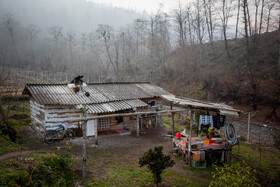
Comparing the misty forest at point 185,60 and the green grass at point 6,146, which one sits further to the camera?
the misty forest at point 185,60

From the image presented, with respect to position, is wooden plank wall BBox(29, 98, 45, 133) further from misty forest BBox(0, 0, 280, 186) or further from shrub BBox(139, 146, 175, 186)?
shrub BBox(139, 146, 175, 186)

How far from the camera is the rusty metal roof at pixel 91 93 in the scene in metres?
12.8

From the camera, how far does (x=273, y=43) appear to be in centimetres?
2605

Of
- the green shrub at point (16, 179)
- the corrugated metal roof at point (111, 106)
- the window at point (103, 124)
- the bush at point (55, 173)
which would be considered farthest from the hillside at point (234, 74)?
the green shrub at point (16, 179)

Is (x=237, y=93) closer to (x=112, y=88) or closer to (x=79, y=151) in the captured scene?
(x=112, y=88)

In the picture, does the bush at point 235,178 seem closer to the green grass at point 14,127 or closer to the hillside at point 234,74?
the green grass at point 14,127

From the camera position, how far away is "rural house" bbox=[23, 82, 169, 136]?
503 inches

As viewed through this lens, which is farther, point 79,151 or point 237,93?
point 237,93

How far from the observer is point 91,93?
49.3 feet

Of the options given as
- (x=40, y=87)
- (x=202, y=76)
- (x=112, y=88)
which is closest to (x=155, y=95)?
(x=112, y=88)

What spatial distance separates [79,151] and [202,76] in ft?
77.3

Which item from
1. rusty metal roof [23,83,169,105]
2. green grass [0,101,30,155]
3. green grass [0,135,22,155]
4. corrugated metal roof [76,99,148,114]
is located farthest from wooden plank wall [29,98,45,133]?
corrugated metal roof [76,99,148,114]

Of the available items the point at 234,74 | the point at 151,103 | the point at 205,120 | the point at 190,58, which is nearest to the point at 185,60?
the point at 190,58

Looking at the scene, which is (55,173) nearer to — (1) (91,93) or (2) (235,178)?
(2) (235,178)
